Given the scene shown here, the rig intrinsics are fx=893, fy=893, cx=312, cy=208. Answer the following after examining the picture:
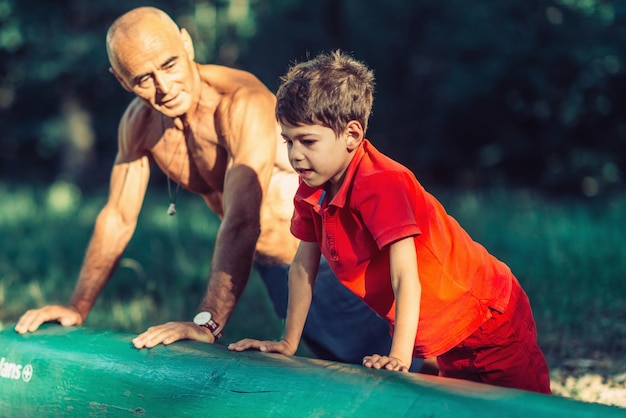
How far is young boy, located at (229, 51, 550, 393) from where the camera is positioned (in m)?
2.46

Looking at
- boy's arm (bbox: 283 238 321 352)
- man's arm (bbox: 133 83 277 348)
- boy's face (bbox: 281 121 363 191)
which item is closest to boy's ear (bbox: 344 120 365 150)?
boy's face (bbox: 281 121 363 191)

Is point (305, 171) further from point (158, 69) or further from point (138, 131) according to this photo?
point (138, 131)

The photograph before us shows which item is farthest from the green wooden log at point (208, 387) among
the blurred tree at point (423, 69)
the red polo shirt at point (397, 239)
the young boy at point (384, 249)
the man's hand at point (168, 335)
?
the blurred tree at point (423, 69)

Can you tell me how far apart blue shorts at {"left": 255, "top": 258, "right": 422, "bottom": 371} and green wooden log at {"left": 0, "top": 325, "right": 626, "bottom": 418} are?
101 centimetres

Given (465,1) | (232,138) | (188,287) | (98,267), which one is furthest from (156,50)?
(465,1)

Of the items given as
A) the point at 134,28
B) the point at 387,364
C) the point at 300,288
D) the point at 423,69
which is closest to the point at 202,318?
the point at 300,288

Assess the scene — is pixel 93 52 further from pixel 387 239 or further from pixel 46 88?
pixel 387 239

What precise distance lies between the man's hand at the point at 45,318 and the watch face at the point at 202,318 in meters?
0.64

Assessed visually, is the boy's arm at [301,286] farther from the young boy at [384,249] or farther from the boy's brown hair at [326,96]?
the boy's brown hair at [326,96]

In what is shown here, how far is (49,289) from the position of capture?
258 inches

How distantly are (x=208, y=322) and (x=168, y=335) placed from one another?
0.87 ft

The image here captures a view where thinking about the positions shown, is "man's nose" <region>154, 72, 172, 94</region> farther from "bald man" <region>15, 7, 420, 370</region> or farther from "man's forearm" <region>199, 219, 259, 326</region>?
"man's forearm" <region>199, 219, 259, 326</region>

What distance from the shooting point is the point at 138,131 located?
3.90 m

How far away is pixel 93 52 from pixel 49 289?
25.0ft
